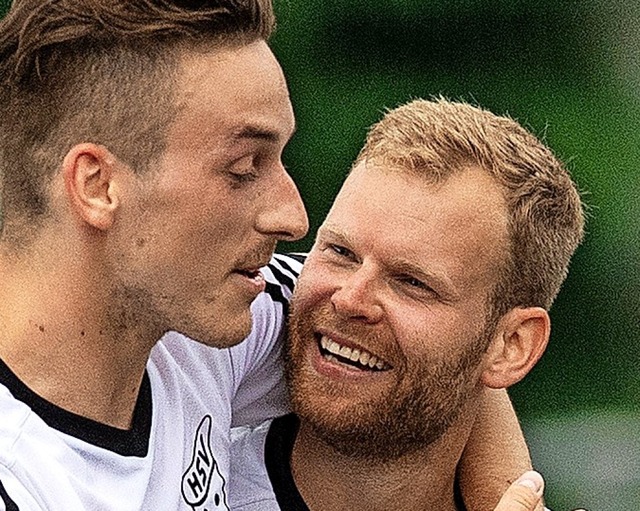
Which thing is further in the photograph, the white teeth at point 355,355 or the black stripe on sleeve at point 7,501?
the white teeth at point 355,355

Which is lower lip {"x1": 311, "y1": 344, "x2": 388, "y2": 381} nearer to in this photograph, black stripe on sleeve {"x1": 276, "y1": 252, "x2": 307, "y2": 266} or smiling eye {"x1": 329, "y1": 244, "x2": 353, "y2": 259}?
smiling eye {"x1": 329, "y1": 244, "x2": 353, "y2": 259}

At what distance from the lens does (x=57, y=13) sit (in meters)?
1.67

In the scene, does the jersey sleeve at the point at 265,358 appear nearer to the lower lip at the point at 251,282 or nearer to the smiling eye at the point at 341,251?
the smiling eye at the point at 341,251

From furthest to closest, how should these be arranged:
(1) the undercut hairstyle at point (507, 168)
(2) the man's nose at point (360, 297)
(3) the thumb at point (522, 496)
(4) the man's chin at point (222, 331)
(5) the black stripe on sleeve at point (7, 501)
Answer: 1. (1) the undercut hairstyle at point (507, 168)
2. (2) the man's nose at point (360, 297)
3. (3) the thumb at point (522, 496)
4. (4) the man's chin at point (222, 331)
5. (5) the black stripe on sleeve at point (7, 501)

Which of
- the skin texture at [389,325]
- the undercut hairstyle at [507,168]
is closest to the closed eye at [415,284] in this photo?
the skin texture at [389,325]

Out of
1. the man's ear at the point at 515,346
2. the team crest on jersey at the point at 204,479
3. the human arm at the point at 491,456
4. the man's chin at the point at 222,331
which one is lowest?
the human arm at the point at 491,456

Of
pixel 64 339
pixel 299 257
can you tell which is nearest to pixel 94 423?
pixel 64 339

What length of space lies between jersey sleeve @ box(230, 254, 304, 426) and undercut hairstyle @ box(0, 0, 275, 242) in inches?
17.9

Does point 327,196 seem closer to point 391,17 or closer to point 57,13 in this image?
point 391,17

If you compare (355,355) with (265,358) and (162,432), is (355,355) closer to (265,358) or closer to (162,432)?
(265,358)

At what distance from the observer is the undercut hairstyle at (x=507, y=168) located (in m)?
2.09

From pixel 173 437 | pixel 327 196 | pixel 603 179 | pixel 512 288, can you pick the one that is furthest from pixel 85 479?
pixel 603 179

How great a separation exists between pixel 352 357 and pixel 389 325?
0.23 feet

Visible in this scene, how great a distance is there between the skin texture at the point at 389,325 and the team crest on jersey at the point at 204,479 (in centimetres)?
17
